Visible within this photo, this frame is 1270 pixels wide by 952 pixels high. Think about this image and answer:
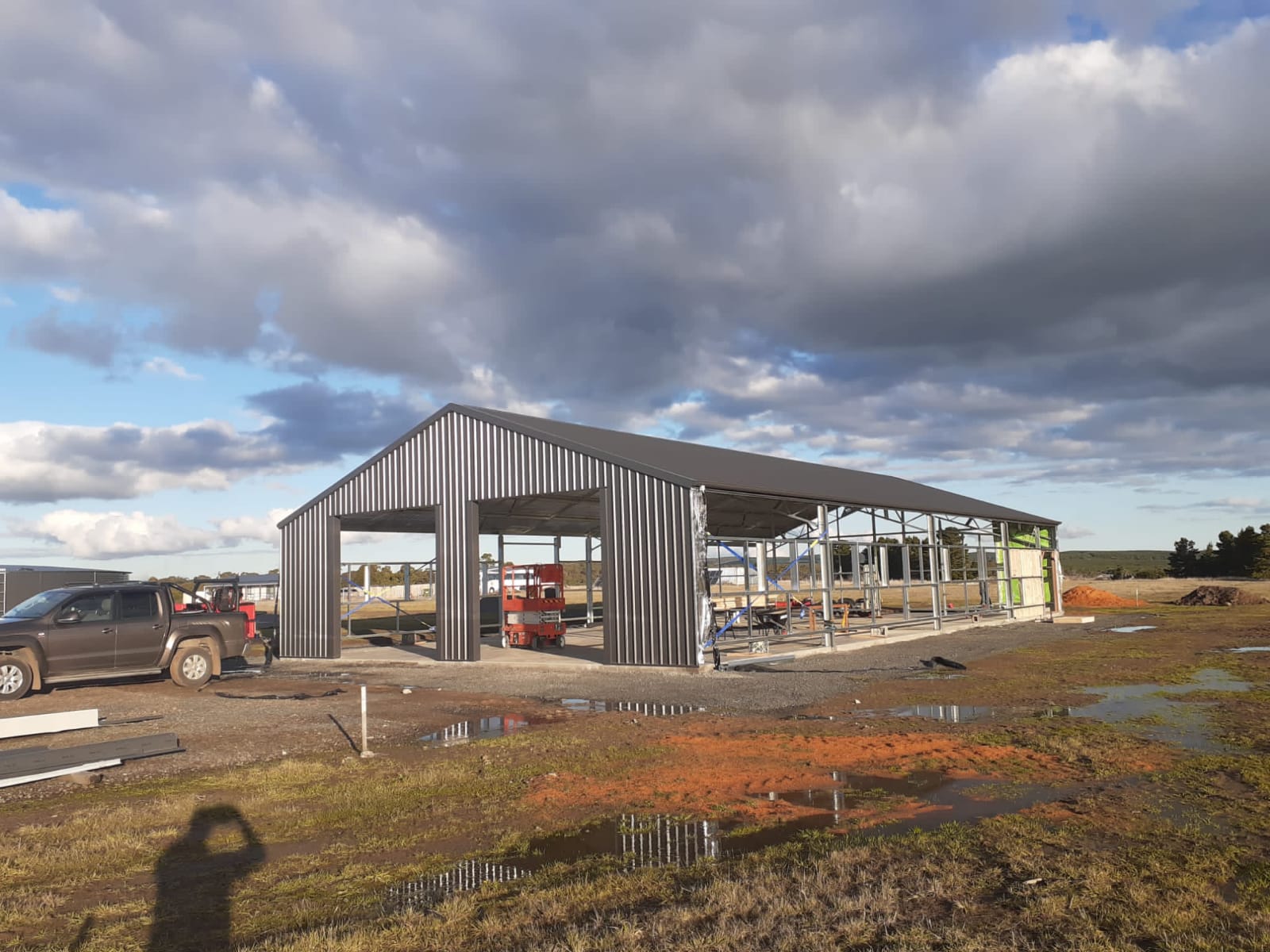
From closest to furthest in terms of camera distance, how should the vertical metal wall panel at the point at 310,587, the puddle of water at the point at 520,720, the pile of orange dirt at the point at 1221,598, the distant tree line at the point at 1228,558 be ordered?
the puddle of water at the point at 520,720 < the vertical metal wall panel at the point at 310,587 < the pile of orange dirt at the point at 1221,598 < the distant tree line at the point at 1228,558

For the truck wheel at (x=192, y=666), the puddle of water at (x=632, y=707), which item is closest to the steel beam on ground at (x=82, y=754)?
the puddle of water at (x=632, y=707)

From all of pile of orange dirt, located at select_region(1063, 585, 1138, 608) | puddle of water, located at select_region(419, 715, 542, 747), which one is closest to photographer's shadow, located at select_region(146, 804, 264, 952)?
puddle of water, located at select_region(419, 715, 542, 747)

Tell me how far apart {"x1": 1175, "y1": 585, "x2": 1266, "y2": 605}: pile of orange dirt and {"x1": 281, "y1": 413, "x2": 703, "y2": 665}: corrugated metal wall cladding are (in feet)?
114

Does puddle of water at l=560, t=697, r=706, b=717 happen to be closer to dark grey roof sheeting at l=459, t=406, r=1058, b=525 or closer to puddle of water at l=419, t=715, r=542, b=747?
puddle of water at l=419, t=715, r=542, b=747

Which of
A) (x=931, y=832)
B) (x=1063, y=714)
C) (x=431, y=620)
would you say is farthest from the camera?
(x=431, y=620)

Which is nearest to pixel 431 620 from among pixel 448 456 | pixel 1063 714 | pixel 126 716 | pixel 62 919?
pixel 448 456

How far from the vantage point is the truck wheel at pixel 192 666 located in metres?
17.3

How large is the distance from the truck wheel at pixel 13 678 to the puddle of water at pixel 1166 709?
17.4m

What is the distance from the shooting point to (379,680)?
19594 millimetres

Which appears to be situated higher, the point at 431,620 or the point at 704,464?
the point at 704,464

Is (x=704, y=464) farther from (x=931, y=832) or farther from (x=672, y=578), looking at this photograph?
(x=931, y=832)

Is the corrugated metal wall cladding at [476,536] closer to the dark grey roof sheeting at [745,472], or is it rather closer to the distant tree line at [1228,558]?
the dark grey roof sheeting at [745,472]

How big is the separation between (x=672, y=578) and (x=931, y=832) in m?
12.4

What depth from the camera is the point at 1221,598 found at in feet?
A: 135
